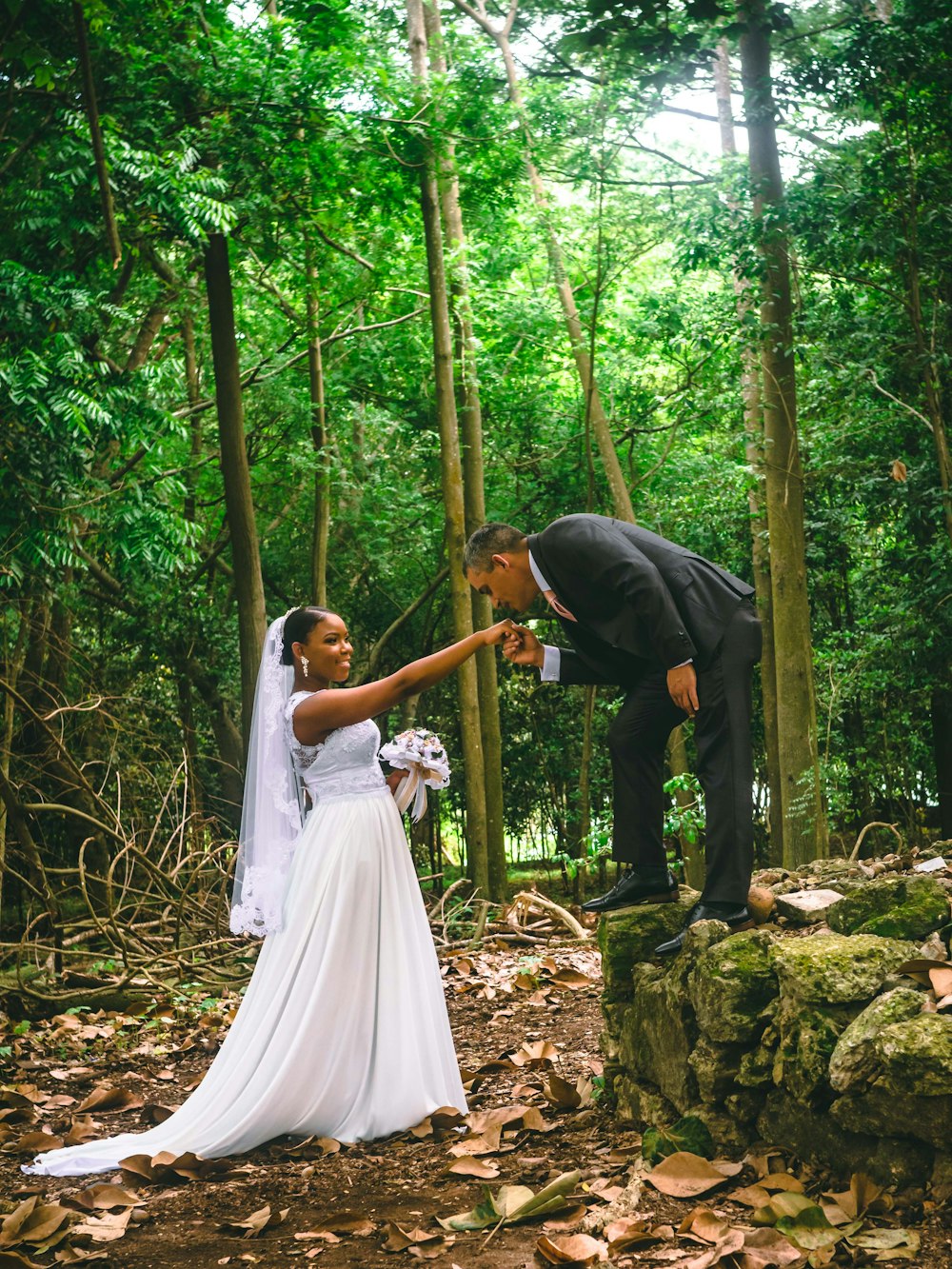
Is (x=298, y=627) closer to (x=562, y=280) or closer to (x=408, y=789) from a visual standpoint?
(x=408, y=789)

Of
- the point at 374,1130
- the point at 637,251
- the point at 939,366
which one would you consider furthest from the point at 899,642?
the point at 374,1130

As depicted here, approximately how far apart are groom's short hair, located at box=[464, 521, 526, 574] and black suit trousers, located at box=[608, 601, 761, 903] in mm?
728

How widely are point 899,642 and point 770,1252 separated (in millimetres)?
8906

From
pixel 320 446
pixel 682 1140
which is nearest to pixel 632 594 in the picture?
pixel 682 1140

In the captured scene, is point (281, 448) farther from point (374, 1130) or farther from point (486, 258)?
point (374, 1130)

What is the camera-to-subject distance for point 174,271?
40.2ft

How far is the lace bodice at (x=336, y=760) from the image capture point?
5.16 meters

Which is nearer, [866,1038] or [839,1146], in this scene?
[866,1038]

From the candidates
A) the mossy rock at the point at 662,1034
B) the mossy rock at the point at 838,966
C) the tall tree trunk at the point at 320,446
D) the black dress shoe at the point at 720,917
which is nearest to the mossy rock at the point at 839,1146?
the mossy rock at the point at 838,966

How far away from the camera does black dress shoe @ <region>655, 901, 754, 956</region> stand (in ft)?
13.3

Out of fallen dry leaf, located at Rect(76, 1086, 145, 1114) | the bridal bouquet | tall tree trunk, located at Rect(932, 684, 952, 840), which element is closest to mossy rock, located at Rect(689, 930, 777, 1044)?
the bridal bouquet

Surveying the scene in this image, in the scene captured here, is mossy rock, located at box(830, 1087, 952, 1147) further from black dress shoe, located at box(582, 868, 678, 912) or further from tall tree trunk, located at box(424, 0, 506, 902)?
tall tree trunk, located at box(424, 0, 506, 902)

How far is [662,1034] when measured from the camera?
407cm

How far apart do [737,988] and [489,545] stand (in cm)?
186
